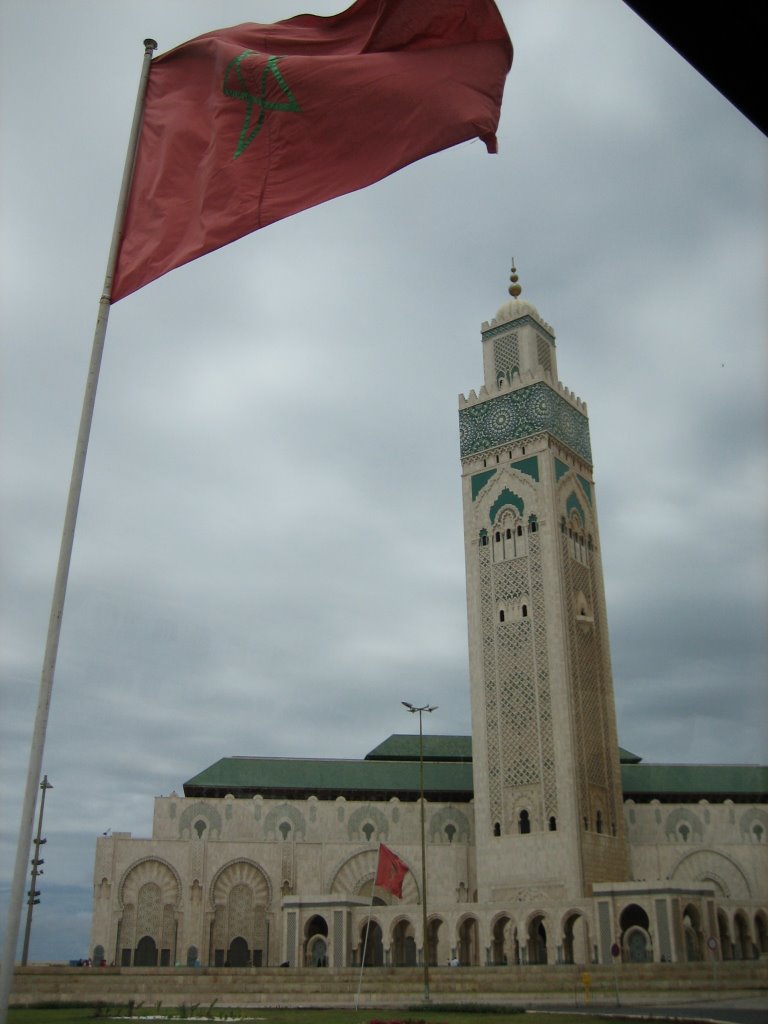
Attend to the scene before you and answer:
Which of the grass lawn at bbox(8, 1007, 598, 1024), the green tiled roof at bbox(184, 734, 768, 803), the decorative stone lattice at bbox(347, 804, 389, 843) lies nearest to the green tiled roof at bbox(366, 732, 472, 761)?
the green tiled roof at bbox(184, 734, 768, 803)

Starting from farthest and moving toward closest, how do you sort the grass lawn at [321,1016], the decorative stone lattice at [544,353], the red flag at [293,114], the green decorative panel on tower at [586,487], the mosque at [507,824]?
the decorative stone lattice at [544,353], the green decorative panel on tower at [586,487], the mosque at [507,824], the grass lawn at [321,1016], the red flag at [293,114]

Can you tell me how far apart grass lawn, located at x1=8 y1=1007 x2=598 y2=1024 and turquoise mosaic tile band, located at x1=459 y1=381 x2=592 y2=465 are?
25.4 m

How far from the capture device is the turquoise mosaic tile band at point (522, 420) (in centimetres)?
4125


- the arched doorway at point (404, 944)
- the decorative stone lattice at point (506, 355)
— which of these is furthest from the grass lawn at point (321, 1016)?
the decorative stone lattice at point (506, 355)

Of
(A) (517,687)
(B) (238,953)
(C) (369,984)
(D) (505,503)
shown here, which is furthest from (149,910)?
(D) (505,503)

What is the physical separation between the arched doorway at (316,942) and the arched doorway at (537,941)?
7636 millimetres

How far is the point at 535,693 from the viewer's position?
37.8 m

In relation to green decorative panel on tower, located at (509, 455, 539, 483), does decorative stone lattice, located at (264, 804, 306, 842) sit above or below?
below

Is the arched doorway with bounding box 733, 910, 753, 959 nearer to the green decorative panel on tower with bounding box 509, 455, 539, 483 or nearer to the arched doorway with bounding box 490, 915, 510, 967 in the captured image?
the arched doorway with bounding box 490, 915, 510, 967

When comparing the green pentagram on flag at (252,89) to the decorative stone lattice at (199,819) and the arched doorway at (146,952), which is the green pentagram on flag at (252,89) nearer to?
the arched doorway at (146,952)

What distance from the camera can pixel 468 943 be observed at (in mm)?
37094

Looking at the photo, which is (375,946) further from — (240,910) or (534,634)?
(534,634)

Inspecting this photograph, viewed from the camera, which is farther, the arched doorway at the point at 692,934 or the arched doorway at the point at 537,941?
the arched doorway at the point at 537,941

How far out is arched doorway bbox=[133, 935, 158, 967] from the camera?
128ft
